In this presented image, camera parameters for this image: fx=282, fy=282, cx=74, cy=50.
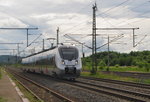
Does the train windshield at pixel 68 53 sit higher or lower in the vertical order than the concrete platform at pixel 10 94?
higher

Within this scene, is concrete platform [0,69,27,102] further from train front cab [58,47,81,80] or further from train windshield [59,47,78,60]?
train windshield [59,47,78,60]

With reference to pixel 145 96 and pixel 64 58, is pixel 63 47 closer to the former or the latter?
pixel 64 58

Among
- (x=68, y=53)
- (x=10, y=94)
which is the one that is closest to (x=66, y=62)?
(x=68, y=53)

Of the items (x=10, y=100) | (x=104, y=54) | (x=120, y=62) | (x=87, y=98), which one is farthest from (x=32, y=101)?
(x=104, y=54)

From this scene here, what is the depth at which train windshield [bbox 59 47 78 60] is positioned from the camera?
84.1 ft

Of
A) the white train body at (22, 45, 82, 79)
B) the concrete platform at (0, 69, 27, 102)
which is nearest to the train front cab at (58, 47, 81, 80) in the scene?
the white train body at (22, 45, 82, 79)

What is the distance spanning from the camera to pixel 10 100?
13039 mm

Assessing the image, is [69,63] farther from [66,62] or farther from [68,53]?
[68,53]

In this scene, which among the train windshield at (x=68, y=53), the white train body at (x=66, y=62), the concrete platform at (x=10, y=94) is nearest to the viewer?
the concrete platform at (x=10, y=94)

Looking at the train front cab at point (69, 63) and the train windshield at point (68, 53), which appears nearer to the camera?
the train front cab at point (69, 63)

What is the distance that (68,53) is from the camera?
25.9 m

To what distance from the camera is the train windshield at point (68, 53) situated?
2562cm

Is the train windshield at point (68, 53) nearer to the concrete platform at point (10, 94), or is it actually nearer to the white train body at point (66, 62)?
the white train body at point (66, 62)

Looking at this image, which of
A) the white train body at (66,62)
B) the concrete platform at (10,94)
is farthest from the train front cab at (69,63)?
the concrete platform at (10,94)
